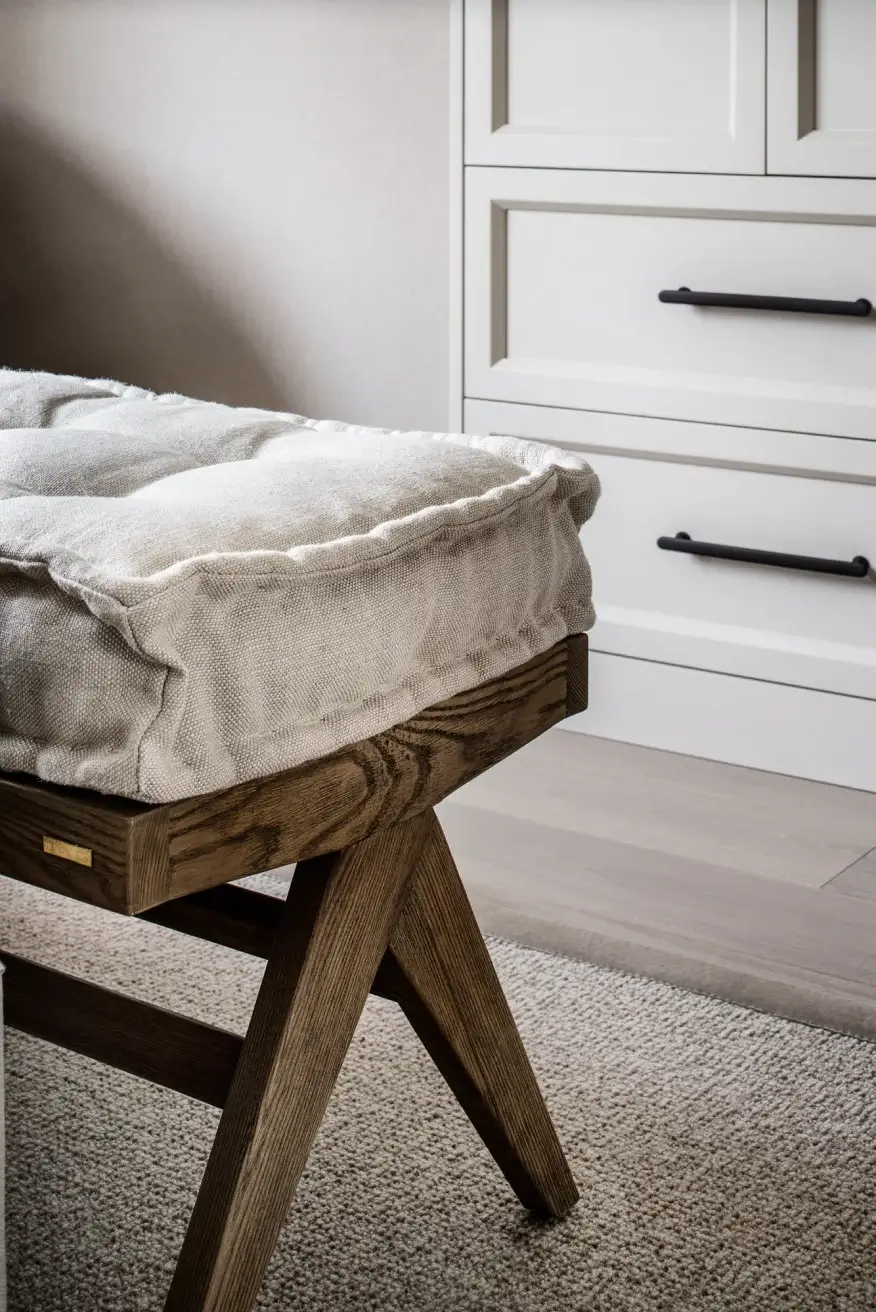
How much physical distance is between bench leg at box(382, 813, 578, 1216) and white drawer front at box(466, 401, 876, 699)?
957mm

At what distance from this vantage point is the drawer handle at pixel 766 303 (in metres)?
1.70

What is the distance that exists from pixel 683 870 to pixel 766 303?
65 cm

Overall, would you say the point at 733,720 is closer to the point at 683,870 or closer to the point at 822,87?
the point at 683,870

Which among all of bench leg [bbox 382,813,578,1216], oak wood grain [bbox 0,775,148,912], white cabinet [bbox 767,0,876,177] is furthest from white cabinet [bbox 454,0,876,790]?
oak wood grain [bbox 0,775,148,912]

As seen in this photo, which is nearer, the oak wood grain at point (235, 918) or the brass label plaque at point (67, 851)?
the brass label plaque at point (67, 851)

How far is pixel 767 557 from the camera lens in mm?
1817

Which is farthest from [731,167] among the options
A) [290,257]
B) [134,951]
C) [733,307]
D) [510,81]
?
[134,951]

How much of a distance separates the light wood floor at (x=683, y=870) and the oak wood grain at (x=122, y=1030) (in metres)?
0.63

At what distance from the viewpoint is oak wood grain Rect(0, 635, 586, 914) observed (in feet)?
2.04

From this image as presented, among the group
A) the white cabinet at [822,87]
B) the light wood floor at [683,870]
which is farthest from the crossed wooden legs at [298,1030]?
the white cabinet at [822,87]

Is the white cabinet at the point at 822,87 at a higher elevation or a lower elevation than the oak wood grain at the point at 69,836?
higher

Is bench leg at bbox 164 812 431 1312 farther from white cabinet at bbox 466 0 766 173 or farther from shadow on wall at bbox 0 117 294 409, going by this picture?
shadow on wall at bbox 0 117 294 409

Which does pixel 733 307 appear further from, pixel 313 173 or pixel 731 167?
pixel 313 173

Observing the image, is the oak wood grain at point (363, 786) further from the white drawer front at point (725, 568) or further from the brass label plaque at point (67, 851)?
the white drawer front at point (725, 568)
